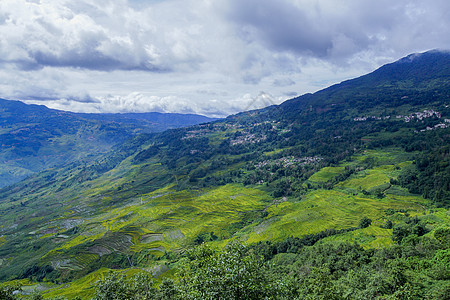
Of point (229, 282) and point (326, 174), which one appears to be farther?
point (326, 174)

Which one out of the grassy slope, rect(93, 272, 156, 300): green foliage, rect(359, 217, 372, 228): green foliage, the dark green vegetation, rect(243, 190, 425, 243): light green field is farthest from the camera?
rect(243, 190, 425, 243): light green field

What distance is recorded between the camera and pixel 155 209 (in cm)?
15412

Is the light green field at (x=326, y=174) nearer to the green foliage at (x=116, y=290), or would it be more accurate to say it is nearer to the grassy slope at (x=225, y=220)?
the grassy slope at (x=225, y=220)

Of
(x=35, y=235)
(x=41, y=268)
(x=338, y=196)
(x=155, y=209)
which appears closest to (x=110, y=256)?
(x=41, y=268)

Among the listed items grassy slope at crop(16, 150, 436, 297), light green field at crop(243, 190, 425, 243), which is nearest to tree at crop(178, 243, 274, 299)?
grassy slope at crop(16, 150, 436, 297)

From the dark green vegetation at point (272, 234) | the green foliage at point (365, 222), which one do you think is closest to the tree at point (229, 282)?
the dark green vegetation at point (272, 234)

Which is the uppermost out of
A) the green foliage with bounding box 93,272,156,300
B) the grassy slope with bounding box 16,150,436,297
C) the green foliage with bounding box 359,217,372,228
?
the green foliage with bounding box 93,272,156,300

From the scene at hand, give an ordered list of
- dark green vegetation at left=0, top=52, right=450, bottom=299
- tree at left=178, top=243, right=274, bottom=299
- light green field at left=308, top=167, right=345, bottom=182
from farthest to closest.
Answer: light green field at left=308, top=167, right=345, bottom=182, dark green vegetation at left=0, top=52, right=450, bottom=299, tree at left=178, top=243, right=274, bottom=299

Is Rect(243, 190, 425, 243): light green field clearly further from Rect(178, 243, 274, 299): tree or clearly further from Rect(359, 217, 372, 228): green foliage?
Rect(178, 243, 274, 299): tree

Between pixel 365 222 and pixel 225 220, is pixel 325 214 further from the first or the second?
pixel 225 220

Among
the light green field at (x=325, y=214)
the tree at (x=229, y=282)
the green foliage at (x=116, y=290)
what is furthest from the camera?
the light green field at (x=325, y=214)

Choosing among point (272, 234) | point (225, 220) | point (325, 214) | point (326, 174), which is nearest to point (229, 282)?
point (272, 234)

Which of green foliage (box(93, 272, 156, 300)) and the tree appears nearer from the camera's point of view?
the tree

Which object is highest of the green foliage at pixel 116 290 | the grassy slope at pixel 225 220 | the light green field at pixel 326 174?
the green foliage at pixel 116 290
